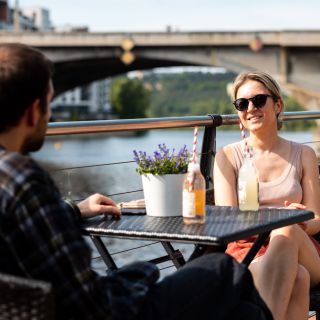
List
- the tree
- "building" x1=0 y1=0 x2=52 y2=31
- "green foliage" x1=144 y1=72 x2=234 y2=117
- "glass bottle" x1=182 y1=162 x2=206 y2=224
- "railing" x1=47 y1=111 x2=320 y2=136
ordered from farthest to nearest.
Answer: "green foliage" x1=144 y1=72 x2=234 y2=117 → the tree → "building" x1=0 y1=0 x2=52 y2=31 → "railing" x1=47 y1=111 x2=320 y2=136 → "glass bottle" x1=182 y1=162 x2=206 y2=224

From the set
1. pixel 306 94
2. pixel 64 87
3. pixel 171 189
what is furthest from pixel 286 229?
pixel 64 87

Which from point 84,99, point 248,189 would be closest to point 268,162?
point 248,189

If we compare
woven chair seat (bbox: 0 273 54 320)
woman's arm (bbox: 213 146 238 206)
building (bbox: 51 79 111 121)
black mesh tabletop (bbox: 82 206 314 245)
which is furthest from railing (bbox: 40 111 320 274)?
building (bbox: 51 79 111 121)

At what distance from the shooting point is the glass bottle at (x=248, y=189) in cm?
298

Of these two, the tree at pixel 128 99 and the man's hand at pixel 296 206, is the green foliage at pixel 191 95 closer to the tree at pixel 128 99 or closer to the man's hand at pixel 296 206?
the tree at pixel 128 99

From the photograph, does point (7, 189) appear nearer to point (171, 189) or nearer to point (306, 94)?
point (171, 189)

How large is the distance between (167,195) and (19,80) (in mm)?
1061

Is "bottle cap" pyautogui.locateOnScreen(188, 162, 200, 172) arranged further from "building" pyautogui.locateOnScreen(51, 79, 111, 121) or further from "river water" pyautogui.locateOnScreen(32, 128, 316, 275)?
"building" pyautogui.locateOnScreen(51, 79, 111, 121)

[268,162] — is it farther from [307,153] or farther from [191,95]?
[191,95]

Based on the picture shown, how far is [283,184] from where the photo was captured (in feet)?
11.2

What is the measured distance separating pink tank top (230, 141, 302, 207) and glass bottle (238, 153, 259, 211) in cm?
32

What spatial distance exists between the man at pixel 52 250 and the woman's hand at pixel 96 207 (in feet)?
2.10

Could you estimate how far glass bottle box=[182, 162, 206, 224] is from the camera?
8.84ft

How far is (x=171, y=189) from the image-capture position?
9.47ft
